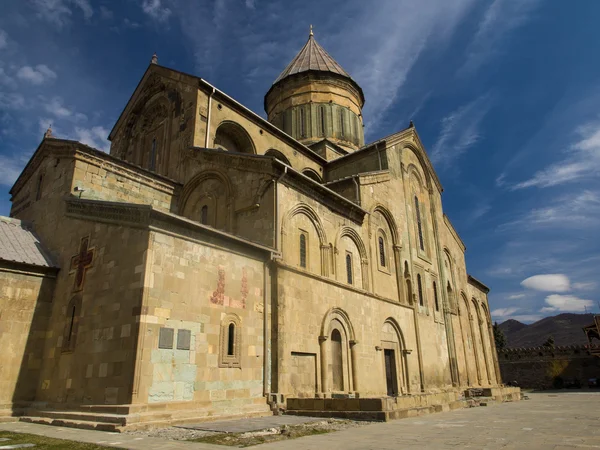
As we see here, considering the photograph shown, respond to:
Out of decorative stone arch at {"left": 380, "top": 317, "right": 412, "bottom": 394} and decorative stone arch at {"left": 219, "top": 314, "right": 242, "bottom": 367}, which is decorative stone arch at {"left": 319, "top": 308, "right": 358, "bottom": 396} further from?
decorative stone arch at {"left": 219, "top": 314, "right": 242, "bottom": 367}

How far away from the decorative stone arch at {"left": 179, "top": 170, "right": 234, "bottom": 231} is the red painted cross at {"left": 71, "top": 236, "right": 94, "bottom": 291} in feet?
14.2

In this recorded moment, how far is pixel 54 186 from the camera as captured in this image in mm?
13430

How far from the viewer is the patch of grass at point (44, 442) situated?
19.1ft

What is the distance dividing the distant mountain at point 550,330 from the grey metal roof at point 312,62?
92884 mm

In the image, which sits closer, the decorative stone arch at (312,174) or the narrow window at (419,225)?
the decorative stone arch at (312,174)

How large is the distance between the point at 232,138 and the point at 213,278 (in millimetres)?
10441

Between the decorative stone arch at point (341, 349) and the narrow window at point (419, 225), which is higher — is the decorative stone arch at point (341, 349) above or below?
below

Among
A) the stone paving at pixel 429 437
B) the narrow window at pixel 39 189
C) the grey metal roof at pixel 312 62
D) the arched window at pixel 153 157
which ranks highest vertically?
the grey metal roof at pixel 312 62

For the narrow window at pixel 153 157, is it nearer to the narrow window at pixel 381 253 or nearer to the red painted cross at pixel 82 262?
the red painted cross at pixel 82 262

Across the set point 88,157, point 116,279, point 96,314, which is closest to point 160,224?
point 116,279

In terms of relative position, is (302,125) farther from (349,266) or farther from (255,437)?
(255,437)

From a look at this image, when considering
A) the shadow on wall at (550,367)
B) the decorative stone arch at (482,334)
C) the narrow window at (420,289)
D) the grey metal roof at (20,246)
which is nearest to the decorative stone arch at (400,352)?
A: the narrow window at (420,289)

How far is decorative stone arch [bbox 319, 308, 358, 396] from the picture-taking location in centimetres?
1281

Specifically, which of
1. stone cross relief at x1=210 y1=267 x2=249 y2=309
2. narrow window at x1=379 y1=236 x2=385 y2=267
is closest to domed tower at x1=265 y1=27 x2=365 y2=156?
narrow window at x1=379 y1=236 x2=385 y2=267
